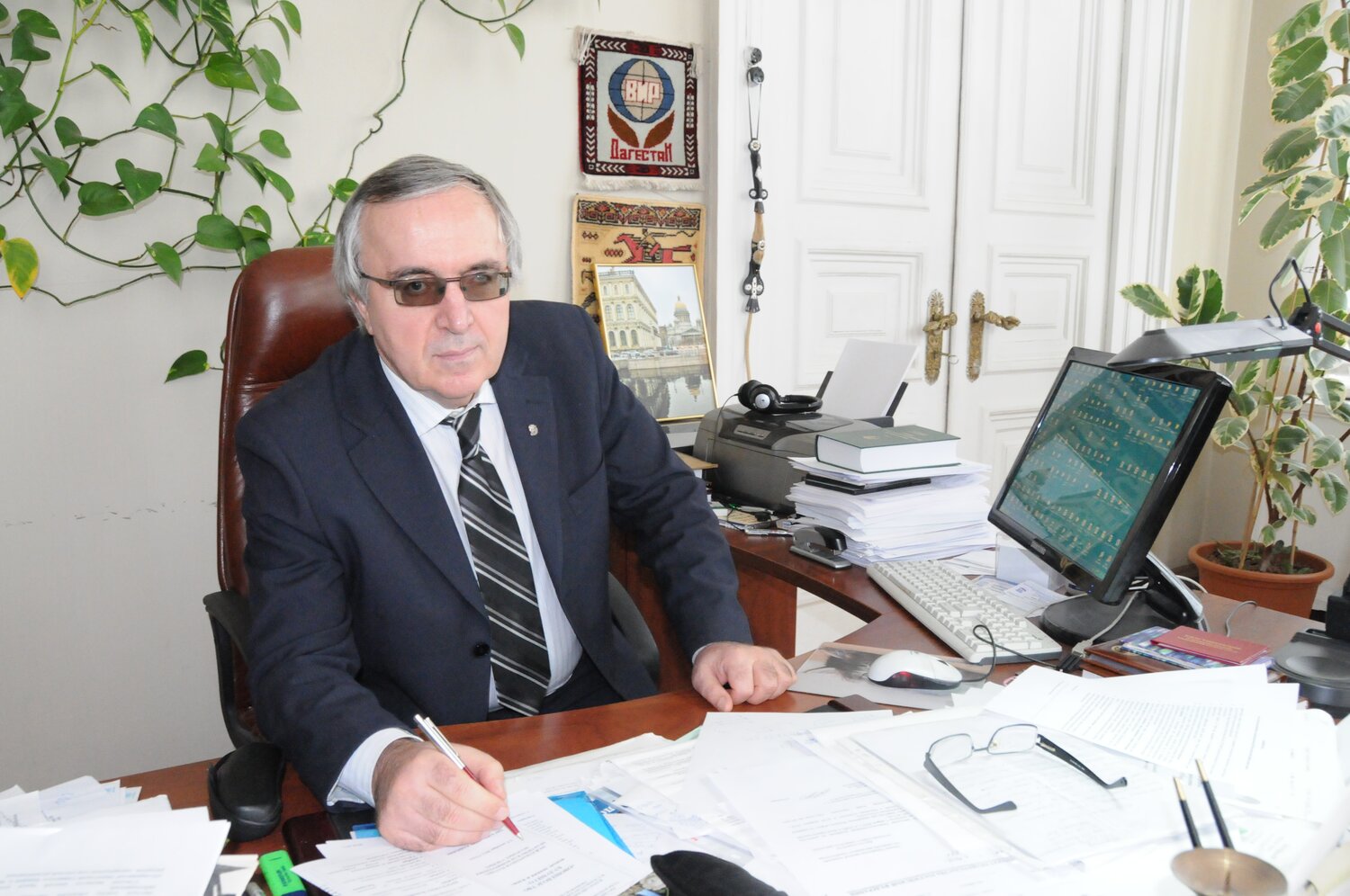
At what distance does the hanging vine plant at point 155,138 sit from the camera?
1.78 m

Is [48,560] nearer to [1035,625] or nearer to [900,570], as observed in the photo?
[900,570]

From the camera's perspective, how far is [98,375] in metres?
1.96

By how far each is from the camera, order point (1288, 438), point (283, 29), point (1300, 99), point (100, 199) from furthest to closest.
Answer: point (1288, 438) → point (1300, 99) → point (283, 29) → point (100, 199)

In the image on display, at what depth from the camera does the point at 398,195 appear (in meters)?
1.28

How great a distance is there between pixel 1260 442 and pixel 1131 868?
2914 mm

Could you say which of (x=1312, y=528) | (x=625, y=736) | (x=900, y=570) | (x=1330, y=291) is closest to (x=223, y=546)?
(x=625, y=736)

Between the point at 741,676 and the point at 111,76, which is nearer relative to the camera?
the point at 741,676

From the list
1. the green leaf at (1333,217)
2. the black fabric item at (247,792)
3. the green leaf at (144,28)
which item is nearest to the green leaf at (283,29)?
the green leaf at (144,28)

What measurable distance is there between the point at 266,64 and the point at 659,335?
1082 mm

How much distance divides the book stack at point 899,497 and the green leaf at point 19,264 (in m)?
1.44

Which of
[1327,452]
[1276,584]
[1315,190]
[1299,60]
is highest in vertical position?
[1299,60]

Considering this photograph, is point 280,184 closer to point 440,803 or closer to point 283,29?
point 283,29

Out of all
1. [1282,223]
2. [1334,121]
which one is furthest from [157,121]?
[1282,223]

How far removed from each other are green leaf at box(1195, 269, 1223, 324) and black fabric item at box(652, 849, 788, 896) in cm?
283
